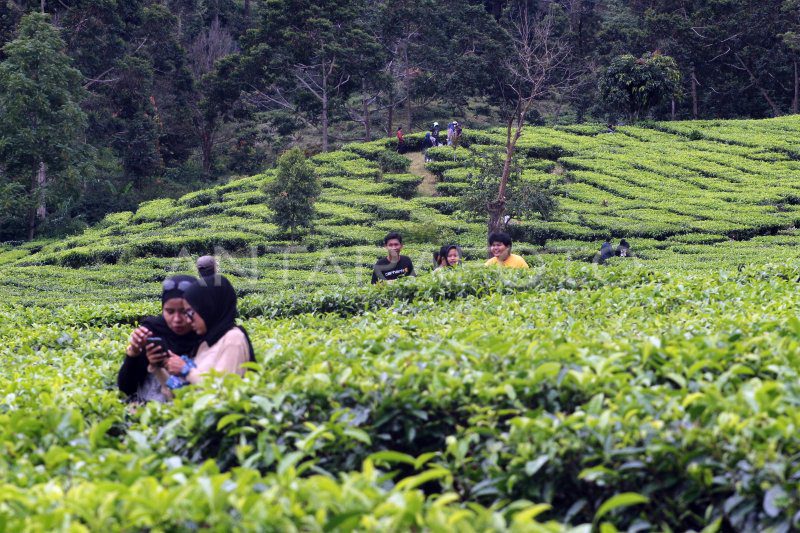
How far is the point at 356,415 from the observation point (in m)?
3.14

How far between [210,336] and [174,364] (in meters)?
0.21

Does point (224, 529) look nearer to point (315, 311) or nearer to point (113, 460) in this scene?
point (113, 460)

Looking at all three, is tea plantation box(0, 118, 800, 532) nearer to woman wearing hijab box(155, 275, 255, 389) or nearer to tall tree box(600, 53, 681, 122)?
woman wearing hijab box(155, 275, 255, 389)

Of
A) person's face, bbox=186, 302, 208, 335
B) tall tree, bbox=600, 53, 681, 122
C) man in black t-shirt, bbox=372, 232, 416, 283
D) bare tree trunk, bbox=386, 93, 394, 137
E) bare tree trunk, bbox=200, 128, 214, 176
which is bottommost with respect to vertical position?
man in black t-shirt, bbox=372, 232, 416, 283

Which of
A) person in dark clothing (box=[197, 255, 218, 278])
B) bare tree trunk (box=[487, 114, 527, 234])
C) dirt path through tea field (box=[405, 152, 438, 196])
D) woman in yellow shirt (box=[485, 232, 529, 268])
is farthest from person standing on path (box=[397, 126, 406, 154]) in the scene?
person in dark clothing (box=[197, 255, 218, 278])

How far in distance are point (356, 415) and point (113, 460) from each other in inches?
31.0

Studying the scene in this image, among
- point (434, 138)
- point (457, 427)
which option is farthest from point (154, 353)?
point (434, 138)

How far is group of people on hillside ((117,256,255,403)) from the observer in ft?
13.9

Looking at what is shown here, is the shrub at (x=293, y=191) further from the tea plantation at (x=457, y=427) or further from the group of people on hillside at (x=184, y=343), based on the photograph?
the group of people on hillside at (x=184, y=343)

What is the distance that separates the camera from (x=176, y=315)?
4.51 m

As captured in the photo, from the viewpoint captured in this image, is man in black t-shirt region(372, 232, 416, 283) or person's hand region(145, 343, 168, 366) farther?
man in black t-shirt region(372, 232, 416, 283)

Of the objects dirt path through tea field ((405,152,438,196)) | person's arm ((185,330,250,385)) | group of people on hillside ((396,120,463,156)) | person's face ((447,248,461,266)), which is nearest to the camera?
person's arm ((185,330,250,385))

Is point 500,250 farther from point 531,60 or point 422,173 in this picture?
point 531,60

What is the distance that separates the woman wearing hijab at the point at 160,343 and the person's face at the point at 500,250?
14.3ft
